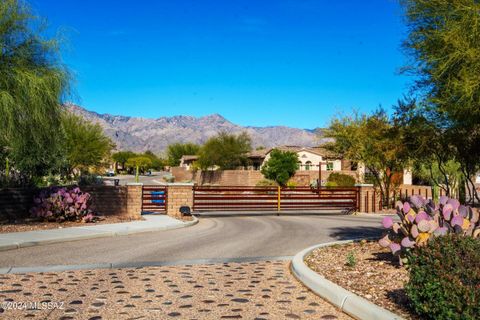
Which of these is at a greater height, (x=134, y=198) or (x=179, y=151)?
(x=179, y=151)

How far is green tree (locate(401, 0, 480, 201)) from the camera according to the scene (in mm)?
8062

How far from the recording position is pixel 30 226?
1535 cm

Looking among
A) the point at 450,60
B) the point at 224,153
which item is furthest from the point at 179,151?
the point at 450,60

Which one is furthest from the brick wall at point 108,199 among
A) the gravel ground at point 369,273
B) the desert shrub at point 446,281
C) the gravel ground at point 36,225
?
the desert shrub at point 446,281

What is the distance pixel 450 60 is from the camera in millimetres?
8211

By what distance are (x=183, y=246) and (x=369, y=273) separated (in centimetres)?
573

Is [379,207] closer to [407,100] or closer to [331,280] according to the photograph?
[407,100]

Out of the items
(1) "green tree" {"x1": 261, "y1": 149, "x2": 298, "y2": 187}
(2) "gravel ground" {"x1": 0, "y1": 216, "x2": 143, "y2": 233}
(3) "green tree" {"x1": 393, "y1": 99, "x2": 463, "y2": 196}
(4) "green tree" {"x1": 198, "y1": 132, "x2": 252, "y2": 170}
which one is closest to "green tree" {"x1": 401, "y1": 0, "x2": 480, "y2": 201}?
(3) "green tree" {"x1": 393, "y1": 99, "x2": 463, "y2": 196}

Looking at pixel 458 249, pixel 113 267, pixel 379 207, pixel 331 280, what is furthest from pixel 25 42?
pixel 379 207

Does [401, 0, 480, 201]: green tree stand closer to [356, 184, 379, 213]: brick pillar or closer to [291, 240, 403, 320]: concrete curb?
[291, 240, 403, 320]: concrete curb

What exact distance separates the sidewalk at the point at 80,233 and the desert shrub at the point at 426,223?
8.46 m

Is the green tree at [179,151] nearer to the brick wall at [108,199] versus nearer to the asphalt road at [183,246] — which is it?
the brick wall at [108,199]

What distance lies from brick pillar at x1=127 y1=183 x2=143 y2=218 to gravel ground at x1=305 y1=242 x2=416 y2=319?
12842 mm

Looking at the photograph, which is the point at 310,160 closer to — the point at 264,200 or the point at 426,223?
the point at 264,200
